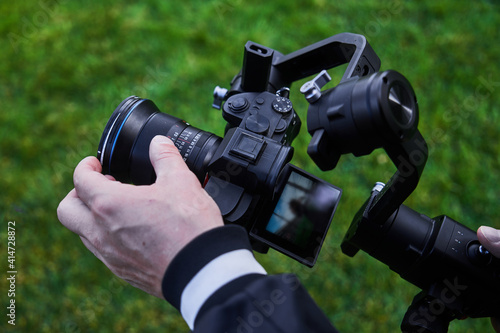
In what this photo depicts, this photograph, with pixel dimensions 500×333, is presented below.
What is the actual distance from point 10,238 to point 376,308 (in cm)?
195

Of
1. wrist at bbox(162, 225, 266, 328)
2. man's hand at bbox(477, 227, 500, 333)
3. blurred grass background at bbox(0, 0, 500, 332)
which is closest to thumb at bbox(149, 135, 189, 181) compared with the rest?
wrist at bbox(162, 225, 266, 328)

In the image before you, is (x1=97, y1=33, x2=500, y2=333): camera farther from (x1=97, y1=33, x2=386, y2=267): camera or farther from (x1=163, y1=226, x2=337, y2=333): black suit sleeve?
(x1=163, y1=226, x2=337, y2=333): black suit sleeve

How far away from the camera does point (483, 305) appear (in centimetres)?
133

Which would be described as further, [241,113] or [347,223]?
[347,223]

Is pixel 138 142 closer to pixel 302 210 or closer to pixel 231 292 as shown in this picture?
pixel 302 210

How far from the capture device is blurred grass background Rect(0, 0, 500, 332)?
239cm

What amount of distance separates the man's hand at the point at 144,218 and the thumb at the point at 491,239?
742 mm

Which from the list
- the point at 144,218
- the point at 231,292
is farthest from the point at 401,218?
the point at 144,218

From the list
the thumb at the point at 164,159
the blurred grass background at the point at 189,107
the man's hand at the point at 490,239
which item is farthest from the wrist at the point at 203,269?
the blurred grass background at the point at 189,107

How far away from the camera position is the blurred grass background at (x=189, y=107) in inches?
94.0

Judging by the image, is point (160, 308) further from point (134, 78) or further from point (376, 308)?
point (134, 78)

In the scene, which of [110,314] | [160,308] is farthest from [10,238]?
[160,308]

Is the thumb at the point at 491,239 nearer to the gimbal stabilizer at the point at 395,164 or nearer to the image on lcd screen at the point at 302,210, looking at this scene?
the gimbal stabilizer at the point at 395,164

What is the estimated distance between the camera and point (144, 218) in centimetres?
106
